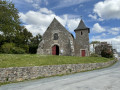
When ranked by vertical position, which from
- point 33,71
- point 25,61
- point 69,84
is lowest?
point 69,84

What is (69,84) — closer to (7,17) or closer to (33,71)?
(33,71)

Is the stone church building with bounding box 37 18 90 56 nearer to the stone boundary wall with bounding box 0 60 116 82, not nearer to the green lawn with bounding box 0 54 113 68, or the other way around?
the green lawn with bounding box 0 54 113 68

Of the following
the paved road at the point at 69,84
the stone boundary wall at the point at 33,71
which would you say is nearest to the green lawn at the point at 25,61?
the stone boundary wall at the point at 33,71

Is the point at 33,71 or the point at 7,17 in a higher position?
the point at 7,17

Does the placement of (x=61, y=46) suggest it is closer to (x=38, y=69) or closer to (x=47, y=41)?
(x=47, y=41)

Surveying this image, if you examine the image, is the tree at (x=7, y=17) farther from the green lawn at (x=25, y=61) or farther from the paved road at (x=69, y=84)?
Answer: the paved road at (x=69, y=84)

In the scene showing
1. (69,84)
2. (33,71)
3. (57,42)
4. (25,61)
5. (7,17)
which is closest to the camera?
(69,84)

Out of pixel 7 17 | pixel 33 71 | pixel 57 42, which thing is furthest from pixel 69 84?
pixel 7 17

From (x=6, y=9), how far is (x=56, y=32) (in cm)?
1174

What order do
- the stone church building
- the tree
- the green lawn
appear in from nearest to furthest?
the green lawn → the tree → the stone church building

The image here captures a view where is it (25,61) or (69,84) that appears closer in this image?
(69,84)

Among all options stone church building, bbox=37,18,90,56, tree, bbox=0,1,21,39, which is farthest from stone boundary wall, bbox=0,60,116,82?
tree, bbox=0,1,21,39

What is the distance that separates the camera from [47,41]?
22750 millimetres

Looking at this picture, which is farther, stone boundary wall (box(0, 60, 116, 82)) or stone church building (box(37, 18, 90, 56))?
stone church building (box(37, 18, 90, 56))
